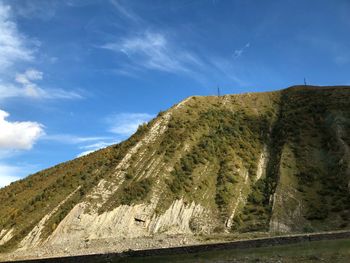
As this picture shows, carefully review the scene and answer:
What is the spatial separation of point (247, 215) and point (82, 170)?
71.6 feet

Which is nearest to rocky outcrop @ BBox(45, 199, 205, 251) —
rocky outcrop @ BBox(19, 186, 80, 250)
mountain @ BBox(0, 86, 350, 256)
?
mountain @ BBox(0, 86, 350, 256)

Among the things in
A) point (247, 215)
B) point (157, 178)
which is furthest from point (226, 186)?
point (157, 178)

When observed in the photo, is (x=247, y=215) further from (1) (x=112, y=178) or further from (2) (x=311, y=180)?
(1) (x=112, y=178)

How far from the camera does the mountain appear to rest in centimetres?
4053

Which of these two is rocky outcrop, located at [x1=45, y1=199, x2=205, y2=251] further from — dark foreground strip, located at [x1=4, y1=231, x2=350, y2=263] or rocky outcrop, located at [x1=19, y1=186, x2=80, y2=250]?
dark foreground strip, located at [x1=4, y1=231, x2=350, y2=263]

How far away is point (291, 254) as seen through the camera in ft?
82.5

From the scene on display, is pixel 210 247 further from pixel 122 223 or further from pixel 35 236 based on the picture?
pixel 35 236

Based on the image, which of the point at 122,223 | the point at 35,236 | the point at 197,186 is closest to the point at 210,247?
the point at 122,223

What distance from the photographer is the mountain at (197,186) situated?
40531mm

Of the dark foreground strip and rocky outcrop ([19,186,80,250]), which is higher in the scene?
rocky outcrop ([19,186,80,250])

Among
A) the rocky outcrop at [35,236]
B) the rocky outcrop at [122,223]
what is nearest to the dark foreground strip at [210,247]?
the rocky outcrop at [122,223]

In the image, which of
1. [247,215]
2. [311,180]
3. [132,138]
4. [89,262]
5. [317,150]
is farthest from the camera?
[132,138]

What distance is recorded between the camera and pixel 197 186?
4719cm

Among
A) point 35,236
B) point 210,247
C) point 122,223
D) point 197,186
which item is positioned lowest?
point 210,247
